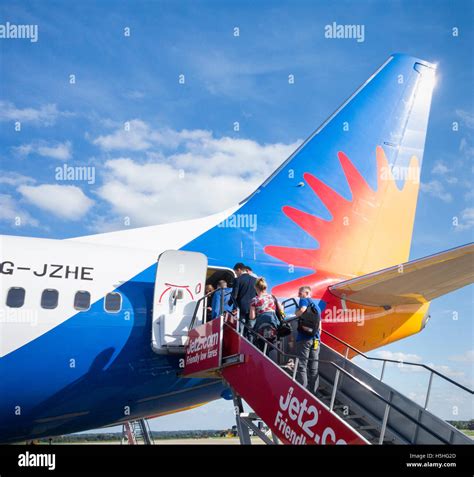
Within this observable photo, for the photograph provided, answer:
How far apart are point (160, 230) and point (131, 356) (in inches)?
114

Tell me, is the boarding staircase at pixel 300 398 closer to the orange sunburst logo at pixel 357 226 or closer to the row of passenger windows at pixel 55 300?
the row of passenger windows at pixel 55 300

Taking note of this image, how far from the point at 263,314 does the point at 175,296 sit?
1623mm

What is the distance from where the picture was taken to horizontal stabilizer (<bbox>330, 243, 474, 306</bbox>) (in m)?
8.69

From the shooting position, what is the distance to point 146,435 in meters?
13.7

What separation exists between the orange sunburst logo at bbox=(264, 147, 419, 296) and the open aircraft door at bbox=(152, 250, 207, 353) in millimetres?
2491

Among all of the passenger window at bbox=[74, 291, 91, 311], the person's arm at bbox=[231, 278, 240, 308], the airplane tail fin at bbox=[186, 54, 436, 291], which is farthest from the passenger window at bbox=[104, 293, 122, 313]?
the airplane tail fin at bbox=[186, 54, 436, 291]

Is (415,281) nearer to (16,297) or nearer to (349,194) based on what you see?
(349,194)

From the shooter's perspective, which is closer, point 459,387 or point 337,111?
point 459,387

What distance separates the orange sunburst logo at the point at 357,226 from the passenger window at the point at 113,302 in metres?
3.49

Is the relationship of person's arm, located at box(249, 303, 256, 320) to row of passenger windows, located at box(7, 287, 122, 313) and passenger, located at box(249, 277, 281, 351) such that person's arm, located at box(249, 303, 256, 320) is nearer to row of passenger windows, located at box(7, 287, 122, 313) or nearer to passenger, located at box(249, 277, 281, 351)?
passenger, located at box(249, 277, 281, 351)

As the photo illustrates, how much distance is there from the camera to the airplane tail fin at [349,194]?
38.5 feet
